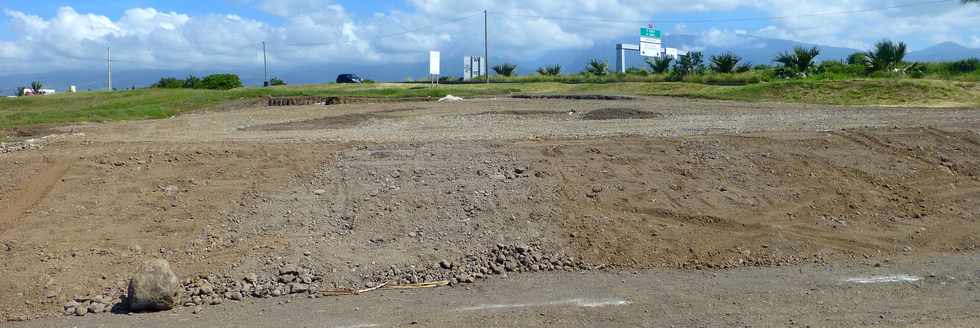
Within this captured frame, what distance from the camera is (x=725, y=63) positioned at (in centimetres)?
4828

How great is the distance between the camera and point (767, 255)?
9.47 m

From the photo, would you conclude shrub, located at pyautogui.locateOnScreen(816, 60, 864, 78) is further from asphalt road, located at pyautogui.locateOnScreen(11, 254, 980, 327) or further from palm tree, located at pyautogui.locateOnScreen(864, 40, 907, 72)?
asphalt road, located at pyautogui.locateOnScreen(11, 254, 980, 327)

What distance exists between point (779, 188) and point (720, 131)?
10.4 ft

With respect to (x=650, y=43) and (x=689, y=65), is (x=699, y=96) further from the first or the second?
(x=650, y=43)

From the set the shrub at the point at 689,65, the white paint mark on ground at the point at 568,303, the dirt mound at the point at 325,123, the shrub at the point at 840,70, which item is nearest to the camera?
the white paint mark on ground at the point at 568,303

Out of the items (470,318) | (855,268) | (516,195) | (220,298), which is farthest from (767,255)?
(220,298)

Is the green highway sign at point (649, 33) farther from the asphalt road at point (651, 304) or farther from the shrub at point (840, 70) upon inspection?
the asphalt road at point (651, 304)

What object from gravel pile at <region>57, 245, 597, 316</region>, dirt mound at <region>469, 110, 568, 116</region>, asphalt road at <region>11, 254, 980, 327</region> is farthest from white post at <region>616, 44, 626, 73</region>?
asphalt road at <region>11, 254, 980, 327</region>

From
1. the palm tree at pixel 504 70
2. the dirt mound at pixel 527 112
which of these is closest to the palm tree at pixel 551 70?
the palm tree at pixel 504 70

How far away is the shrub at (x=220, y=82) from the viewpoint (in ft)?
181

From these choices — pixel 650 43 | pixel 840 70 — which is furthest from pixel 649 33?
pixel 840 70

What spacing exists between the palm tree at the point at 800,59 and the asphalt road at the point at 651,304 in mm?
32859

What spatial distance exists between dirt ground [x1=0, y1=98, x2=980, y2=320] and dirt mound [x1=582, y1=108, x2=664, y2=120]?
5099mm

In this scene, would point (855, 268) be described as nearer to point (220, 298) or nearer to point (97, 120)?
point (220, 298)
